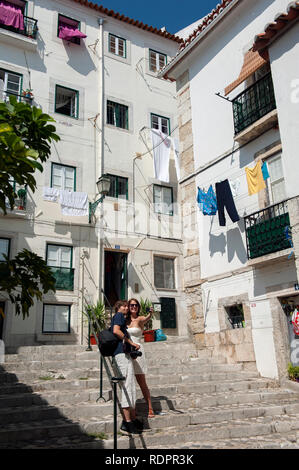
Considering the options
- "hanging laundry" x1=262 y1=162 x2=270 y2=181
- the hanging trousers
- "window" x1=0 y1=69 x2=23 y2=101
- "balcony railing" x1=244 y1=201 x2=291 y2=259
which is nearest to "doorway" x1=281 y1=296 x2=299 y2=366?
"balcony railing" x1=244 y1=201 x2=291 y2=259

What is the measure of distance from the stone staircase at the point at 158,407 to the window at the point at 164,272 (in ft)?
19.0

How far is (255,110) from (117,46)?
30.4 feet

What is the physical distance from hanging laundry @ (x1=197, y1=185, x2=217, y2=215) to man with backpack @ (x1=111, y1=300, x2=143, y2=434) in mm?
5156

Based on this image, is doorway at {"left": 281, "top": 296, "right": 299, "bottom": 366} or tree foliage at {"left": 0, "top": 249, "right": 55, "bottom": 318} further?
doorway at {"left": 281, "top": 296, "right": 299, "bottom": 366}

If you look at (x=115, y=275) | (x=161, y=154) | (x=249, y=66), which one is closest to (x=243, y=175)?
(x=249, y=66)

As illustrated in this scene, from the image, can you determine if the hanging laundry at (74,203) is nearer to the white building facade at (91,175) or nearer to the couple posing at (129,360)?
the white building facade at (91,175)

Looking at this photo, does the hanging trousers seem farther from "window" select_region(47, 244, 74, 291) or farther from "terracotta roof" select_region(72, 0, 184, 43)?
"terracotta roof" select_region(72, 0, 184, 43)

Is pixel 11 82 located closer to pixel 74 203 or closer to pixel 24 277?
pixel 74 203

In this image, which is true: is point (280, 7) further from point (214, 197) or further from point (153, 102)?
point (153, 102)

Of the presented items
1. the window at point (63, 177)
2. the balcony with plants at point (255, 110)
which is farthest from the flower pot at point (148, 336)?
the balcony with plants at point (255, 110)

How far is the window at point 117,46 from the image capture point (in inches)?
666

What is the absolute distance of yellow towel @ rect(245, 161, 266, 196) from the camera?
952 centimetres

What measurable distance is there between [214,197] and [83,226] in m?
5.18

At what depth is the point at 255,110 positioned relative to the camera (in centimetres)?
993
